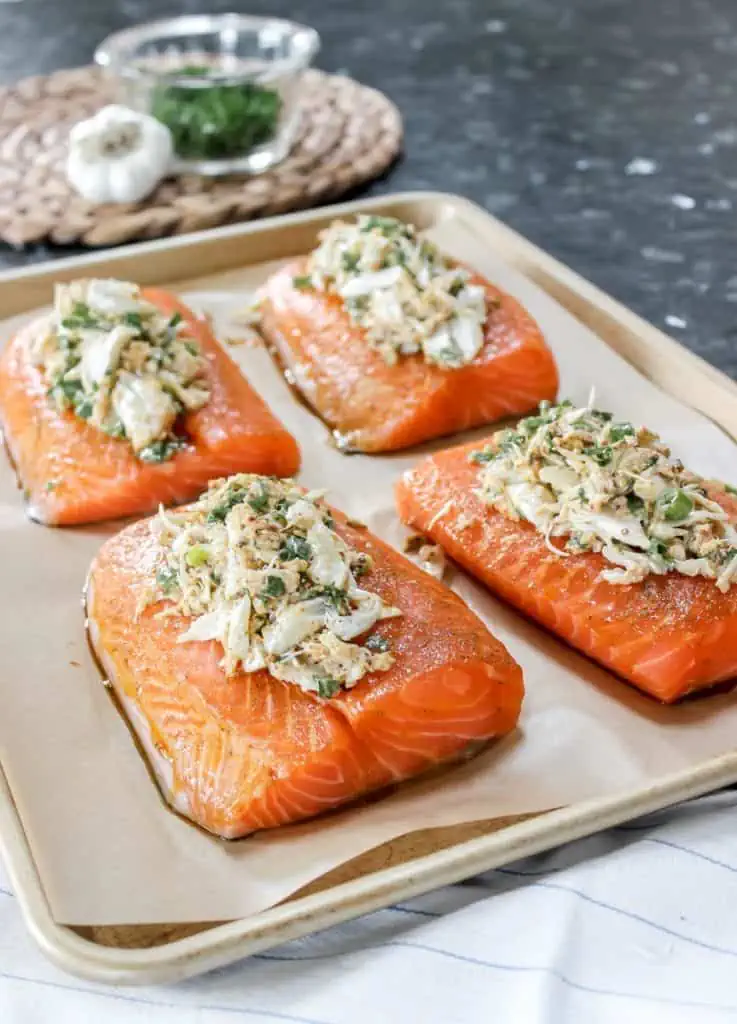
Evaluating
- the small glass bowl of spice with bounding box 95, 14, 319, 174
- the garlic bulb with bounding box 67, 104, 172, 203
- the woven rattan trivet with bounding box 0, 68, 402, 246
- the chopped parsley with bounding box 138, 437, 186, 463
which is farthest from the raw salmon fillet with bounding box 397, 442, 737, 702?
the small glass bowl of spice with bounding box 95, 14, 319, 174

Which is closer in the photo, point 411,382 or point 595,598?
point 595,598

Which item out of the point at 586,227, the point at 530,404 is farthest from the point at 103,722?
the point at 586,227

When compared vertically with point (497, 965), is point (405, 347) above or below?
above

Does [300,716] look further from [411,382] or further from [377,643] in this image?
[411,382]

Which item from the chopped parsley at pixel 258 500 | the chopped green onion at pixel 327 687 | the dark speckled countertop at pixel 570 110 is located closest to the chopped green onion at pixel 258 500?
the chopped parsley at pixel 258 500

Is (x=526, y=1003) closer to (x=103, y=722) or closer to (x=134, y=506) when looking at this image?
(x=103, y=722)

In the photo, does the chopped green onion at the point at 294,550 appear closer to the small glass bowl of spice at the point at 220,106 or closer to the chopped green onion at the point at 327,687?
the chopped green onion at the point at 327,687

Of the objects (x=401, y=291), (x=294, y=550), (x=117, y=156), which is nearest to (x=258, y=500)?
(x=294, y=550)
